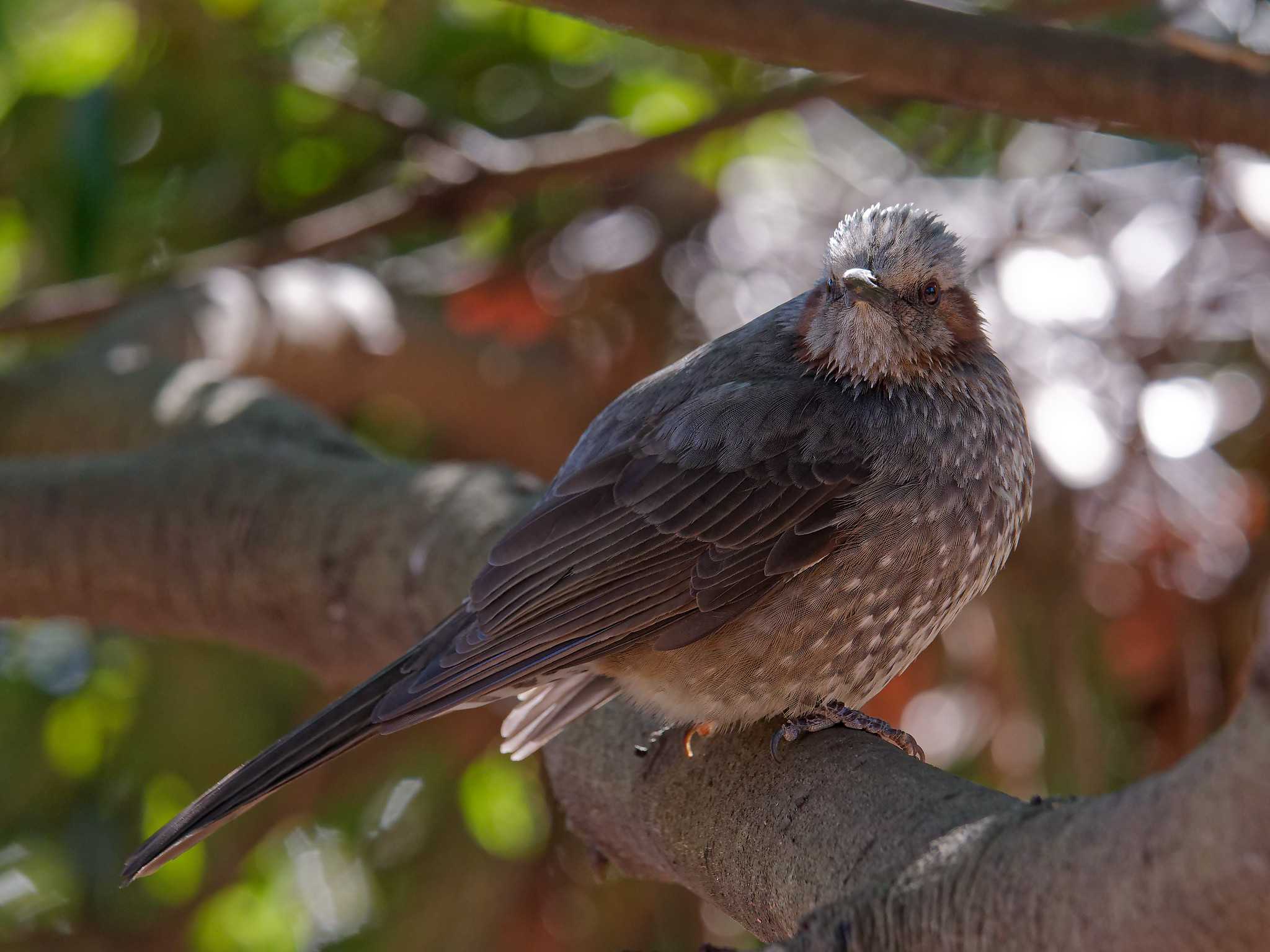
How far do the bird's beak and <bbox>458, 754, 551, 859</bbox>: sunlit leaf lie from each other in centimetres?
229

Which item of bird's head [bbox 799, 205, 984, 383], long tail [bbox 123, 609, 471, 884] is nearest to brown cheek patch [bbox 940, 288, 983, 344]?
bird's head [bbox 799, 205, 984, 383]

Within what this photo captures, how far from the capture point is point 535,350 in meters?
5.20

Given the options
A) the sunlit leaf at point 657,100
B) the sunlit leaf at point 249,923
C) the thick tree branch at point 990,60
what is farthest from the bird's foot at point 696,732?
the sunlit leaf at point 657,100

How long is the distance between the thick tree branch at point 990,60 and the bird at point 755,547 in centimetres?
50

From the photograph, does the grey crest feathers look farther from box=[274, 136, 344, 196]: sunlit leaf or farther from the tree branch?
box=[274, 136, 344, 196]: sunlit leaf

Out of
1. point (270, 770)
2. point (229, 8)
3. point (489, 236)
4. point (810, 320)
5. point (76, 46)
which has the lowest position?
point (489, 236)

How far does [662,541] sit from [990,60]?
105cm

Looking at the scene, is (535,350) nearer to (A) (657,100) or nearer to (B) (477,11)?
(A) (657,100)

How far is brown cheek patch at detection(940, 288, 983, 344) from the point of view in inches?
118

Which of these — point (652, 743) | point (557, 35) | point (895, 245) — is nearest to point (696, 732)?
point (652, 743)

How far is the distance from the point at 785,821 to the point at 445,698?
71 centimetres

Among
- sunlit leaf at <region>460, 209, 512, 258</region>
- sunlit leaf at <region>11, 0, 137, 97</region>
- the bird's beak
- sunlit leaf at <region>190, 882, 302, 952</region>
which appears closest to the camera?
the bird's beak

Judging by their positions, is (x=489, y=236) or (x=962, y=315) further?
(x=489, y=236)

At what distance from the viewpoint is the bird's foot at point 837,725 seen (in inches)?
95.4
